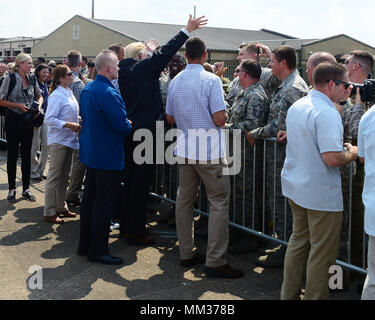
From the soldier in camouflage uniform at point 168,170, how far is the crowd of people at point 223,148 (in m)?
0.03

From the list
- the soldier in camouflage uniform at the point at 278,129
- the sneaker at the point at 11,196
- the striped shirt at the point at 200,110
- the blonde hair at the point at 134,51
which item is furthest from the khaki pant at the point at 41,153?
the soldier in camouflage uniform at the point at 278,129

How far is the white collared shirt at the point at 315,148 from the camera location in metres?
3.55

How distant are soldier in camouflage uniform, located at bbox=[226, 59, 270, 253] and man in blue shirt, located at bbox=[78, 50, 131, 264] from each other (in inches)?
45.9

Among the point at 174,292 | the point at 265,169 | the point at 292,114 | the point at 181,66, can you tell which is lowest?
the point at 174,292

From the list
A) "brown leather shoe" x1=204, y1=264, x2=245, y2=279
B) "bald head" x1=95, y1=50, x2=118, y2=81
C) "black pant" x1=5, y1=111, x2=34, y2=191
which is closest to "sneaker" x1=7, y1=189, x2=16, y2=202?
"black pant" x1=5, y1=111, x2=34, y2=191

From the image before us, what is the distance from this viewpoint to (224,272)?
15.7 feet

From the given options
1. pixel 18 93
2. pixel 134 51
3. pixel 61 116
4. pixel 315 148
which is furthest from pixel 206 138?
pixel 18 93

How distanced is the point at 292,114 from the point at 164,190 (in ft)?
10.1

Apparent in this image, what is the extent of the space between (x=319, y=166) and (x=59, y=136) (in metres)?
3.75

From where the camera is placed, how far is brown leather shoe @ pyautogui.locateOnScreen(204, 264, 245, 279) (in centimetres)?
478

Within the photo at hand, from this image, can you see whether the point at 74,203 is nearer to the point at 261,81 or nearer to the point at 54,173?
the point at 54,173
